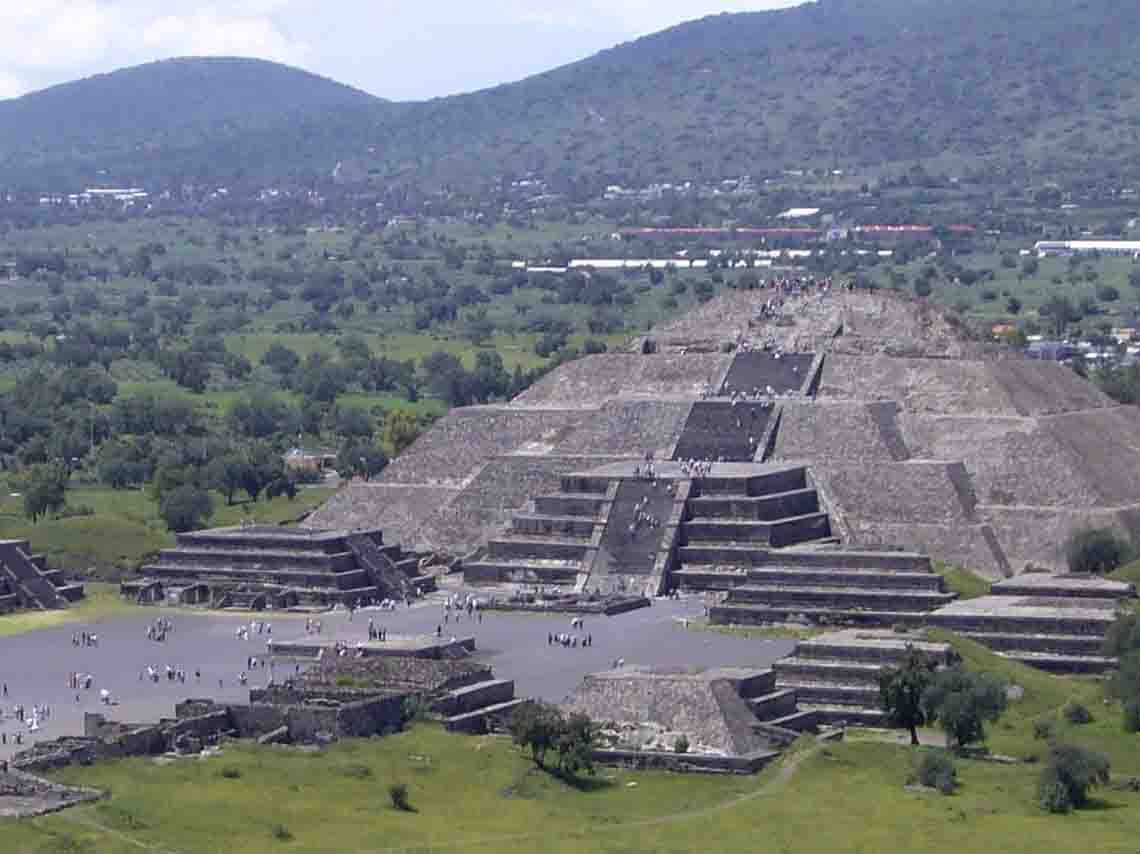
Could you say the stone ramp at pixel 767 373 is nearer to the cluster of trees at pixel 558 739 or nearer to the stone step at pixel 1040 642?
the stone step at pixel 1040 642

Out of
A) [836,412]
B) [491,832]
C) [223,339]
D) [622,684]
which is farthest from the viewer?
[223,339]

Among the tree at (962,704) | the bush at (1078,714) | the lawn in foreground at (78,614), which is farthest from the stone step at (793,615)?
the lawn in foreground at (78,614)

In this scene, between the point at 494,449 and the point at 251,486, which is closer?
the point at 494,449

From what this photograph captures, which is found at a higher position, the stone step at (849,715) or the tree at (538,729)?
the tree at (538,729)

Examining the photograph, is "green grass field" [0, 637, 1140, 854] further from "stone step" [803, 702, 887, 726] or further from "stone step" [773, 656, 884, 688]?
"stone step" [773, 656, 884, 688]

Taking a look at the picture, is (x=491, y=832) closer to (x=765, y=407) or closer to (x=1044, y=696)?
(x=1044, y=696)

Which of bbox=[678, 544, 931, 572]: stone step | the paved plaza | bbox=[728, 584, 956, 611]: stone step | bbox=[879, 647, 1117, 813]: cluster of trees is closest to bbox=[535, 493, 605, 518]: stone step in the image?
the paved plaza

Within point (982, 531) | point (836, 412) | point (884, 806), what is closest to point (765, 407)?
point (836, 412)
